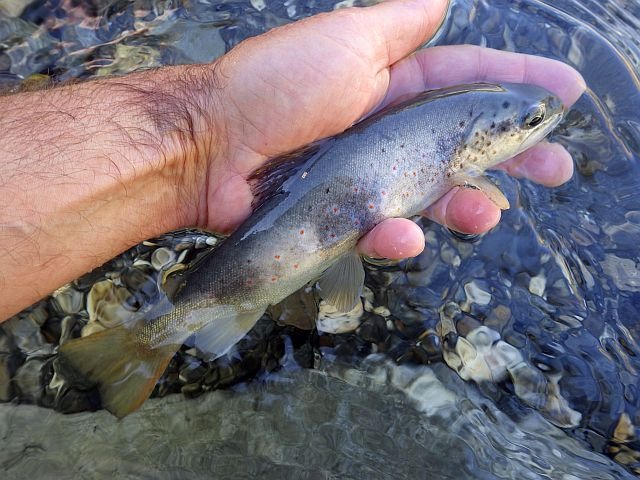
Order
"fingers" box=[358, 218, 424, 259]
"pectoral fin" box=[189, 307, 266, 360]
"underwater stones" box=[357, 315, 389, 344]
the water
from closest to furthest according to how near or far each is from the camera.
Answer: "fingers" box=[358, 218, 424, 259], "pectoral fin" box=[189, 307, 266, 360], the water, "underwater stones" box=[357, 315, 389, 344]

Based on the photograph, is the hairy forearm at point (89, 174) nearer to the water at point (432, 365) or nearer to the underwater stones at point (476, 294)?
the water at point (432, 365)

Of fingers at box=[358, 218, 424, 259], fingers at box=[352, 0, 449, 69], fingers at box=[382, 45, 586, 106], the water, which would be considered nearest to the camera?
fingers at box=[358, 218, 424, 259]

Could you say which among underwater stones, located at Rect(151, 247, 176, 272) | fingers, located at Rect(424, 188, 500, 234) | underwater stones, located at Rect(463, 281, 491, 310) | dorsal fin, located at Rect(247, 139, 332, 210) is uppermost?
dorsal fin, located at Rect(247, 139, 332, 210)

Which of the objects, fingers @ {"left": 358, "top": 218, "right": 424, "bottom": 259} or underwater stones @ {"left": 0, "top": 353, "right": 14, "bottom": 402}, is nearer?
fingers @ {"left": 358, "top": 218, "right": 424, "bottom": 259}

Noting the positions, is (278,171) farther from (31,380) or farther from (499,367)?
(31,380)

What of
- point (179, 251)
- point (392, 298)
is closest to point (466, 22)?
point (392, 298)

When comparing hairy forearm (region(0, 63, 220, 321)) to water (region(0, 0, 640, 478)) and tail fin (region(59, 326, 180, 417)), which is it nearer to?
tail fin (region(59, 326, 180, 417))

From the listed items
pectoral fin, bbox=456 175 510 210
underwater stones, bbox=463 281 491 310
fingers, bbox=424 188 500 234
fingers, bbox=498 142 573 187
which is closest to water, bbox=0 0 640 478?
underwater stones, bbox=463 281 491 310

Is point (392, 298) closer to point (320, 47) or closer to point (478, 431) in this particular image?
point (478, 431)
